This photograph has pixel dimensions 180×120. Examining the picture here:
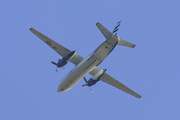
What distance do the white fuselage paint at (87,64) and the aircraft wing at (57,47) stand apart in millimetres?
2022

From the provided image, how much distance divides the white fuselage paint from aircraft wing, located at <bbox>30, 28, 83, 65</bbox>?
6.63 feet

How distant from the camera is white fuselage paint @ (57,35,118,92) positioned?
37.6m

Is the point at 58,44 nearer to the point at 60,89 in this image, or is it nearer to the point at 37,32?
the point at 37,32

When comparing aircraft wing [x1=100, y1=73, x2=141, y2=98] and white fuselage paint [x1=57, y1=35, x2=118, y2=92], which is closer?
white fuselage paint [x1=57, y1=35, x2=118, y2=92]

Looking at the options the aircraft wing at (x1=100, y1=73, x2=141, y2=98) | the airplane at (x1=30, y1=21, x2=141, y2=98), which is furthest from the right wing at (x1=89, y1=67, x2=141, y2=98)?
the airplane at (x1=30, y1=21, x2=141, y2=98)

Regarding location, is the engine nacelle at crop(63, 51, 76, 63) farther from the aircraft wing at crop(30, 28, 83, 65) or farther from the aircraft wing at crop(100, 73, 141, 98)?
the aircraft wing at crop(100, 73, 141, 98)

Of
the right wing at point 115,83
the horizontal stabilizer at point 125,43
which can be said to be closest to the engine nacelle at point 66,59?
the right wing at point 115,83

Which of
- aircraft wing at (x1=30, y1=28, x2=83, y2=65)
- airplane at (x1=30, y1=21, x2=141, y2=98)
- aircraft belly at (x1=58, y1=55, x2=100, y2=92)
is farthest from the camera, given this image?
aircraft wing at (x1=30, y1=28, x2=83, y2=65)

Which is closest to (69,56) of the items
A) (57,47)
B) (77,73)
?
(57,47)

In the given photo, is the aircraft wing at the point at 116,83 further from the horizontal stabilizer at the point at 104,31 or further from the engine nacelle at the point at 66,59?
the horizontal stabilizer at the point at 104,31

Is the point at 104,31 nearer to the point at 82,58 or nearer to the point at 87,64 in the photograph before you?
the point at 87,64

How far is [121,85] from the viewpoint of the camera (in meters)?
44.2

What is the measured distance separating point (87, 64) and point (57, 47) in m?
4.62

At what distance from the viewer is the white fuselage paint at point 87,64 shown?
123 feet
